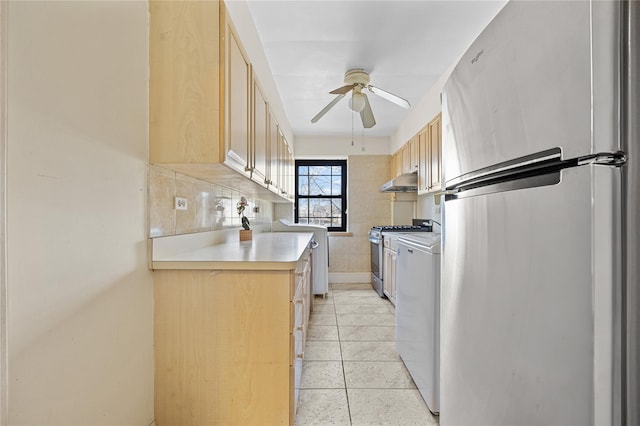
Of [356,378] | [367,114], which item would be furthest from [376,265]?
[356,378]

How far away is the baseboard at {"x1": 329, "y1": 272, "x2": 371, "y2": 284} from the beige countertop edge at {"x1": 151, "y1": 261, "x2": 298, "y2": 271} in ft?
12.3

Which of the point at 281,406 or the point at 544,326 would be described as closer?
the point at 544,326

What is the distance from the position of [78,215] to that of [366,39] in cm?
226

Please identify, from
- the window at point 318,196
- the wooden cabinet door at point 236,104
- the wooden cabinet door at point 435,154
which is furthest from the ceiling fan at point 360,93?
the window at point 318,196

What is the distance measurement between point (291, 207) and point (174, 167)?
3.65m

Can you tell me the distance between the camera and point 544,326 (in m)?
0.63

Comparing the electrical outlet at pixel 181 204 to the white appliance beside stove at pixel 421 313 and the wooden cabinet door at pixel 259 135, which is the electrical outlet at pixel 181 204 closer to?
the wooden cabinet door at pixel 259 135

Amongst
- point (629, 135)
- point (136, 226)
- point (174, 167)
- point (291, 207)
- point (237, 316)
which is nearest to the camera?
point (629, 135)

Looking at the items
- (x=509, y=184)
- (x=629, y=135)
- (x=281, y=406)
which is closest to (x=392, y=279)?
(x=281, y=406)

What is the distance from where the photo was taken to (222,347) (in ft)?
4.44

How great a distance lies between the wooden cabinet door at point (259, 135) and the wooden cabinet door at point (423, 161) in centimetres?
184

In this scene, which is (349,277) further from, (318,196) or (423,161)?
(423,161)

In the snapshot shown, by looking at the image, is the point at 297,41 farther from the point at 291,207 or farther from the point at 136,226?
the point at 291,207

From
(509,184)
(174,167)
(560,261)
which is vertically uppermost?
(174,167)
